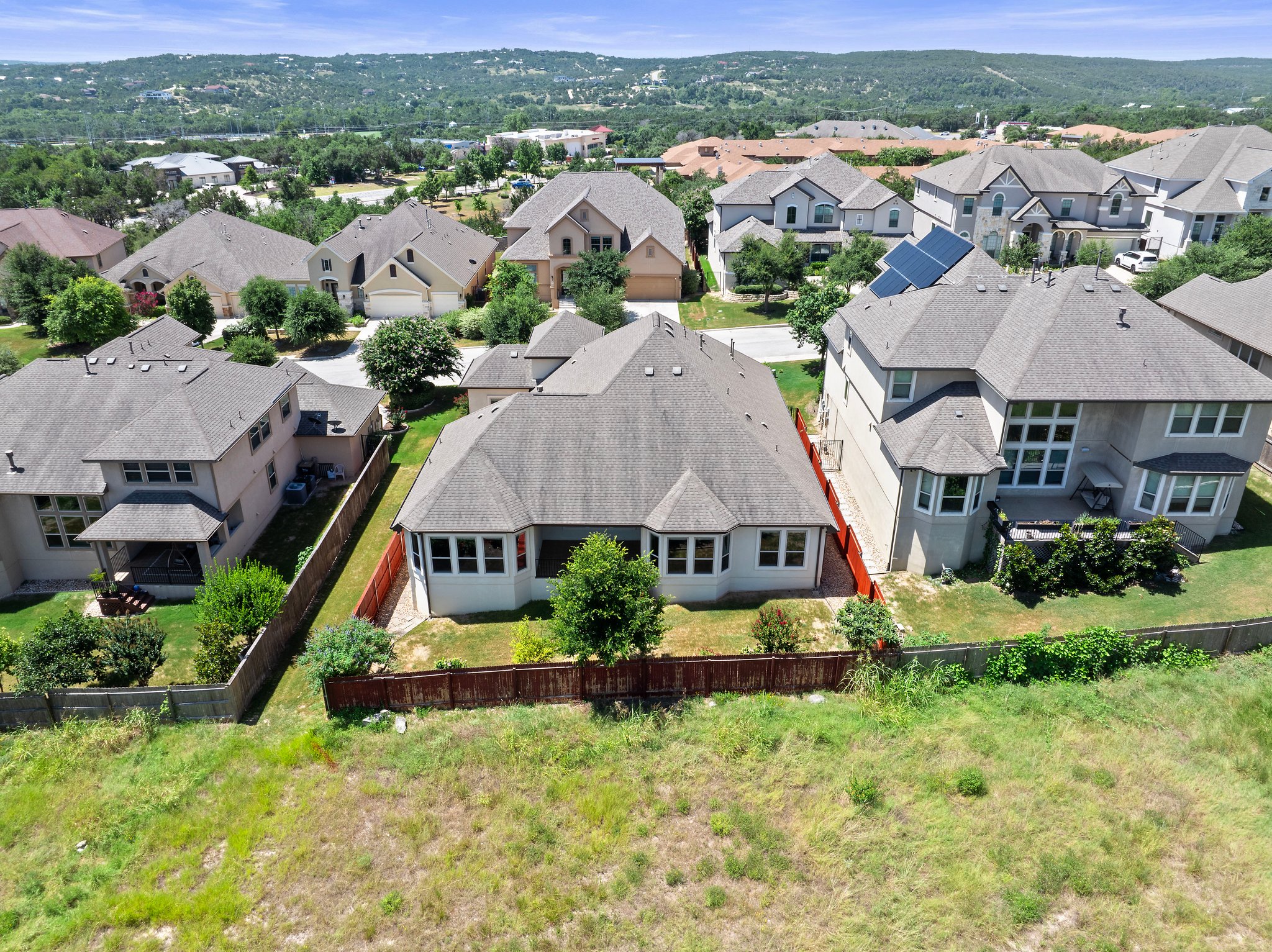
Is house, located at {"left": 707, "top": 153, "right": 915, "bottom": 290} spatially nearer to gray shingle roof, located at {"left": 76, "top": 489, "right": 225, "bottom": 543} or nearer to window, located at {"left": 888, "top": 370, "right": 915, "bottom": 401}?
window, located at {"left": 888, "top": 370, "right": 915, "bottom": 401}

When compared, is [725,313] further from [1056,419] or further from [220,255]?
[220,255]

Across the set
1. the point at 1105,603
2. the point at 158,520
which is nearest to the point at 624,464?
the point at 1105,603

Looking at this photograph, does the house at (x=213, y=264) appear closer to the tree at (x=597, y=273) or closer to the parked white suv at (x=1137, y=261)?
the tree at (x=597, y=273)

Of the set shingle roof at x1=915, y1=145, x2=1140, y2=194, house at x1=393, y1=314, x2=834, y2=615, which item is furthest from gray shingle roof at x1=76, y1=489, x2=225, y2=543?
shingle roof at x1=915, y1=145, x2=1140, y2=194

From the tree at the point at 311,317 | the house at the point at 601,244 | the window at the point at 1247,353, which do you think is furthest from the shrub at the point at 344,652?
the house at the point at 601,244

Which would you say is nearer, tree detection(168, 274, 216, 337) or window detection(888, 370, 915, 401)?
window detection(888, 370, 915, 401)

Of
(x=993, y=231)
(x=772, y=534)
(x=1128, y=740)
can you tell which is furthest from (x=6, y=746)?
(x=993, y=231)
